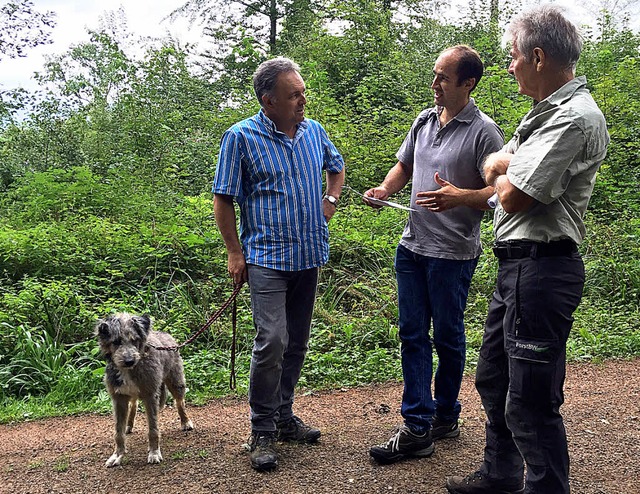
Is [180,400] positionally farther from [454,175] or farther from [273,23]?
[273,23]

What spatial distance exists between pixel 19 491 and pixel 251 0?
1799 cm

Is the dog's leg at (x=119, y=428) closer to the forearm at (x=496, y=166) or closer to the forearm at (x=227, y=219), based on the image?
the forearm at (x=227, y=219)

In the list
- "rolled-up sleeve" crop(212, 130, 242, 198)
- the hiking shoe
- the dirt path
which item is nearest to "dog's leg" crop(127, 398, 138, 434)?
the dirt path

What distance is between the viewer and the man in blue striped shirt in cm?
385

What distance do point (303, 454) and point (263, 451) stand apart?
0.33 metres

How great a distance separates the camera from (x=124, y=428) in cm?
405

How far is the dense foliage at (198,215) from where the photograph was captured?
629 centimetres

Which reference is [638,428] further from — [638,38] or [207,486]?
[638,38]

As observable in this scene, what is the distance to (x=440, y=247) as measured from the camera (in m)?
3.79

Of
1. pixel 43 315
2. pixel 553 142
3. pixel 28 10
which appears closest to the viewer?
pixel 553 142

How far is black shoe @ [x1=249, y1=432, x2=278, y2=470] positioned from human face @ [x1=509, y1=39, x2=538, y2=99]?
103 inches

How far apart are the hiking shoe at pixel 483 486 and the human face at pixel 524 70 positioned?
2048 millimetres

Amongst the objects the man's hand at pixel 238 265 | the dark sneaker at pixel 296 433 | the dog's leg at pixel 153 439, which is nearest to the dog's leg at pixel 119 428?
the dog's leg at pixel 153 439

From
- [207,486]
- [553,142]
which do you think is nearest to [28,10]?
[207,486]
